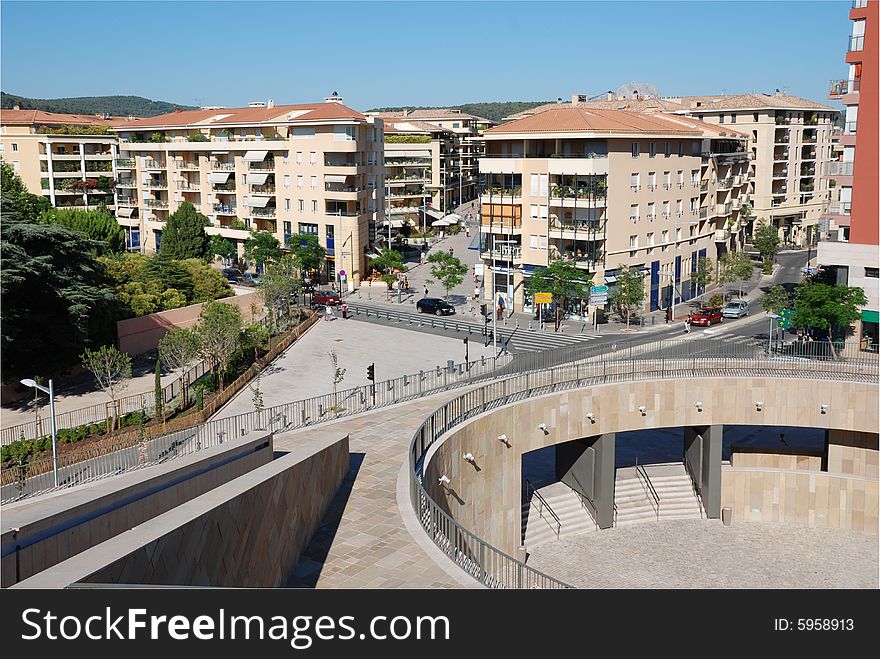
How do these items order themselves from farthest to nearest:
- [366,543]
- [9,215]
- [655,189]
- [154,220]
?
1. [154,220]
2. [655,189]
3. [9,215]
4. [366,543]

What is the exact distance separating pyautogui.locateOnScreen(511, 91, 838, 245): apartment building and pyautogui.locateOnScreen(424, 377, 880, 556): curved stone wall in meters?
52.0

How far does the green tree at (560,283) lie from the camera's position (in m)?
51.8

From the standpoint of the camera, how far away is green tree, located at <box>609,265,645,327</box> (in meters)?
50.9

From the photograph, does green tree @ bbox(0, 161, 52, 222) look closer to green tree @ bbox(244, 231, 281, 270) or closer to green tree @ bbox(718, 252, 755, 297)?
green tree @ bbox(244, 231, 281, 270)

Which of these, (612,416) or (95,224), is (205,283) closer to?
(95,224)

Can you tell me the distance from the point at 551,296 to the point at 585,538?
73.3 feet

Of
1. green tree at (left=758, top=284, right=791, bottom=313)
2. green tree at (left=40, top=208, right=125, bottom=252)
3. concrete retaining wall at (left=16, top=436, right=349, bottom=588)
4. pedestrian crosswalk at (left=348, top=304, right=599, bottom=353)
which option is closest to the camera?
concrete retaining wall at (left=16, top=436, right=349, bottom=588)

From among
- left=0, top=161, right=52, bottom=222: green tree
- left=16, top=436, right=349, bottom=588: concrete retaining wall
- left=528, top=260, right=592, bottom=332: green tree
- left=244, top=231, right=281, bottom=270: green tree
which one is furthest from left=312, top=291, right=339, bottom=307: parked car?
left=16, top=436, right=349, bottom=588: concrete retaining wall

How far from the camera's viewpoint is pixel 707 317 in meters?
52.6

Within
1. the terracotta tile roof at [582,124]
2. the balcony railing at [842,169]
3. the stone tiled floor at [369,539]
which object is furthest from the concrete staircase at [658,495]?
the terracotta tile roof at [582,124]

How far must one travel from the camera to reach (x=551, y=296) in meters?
51.6

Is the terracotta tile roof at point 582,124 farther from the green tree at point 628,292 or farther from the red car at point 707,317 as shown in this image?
the red car at point 707,317
